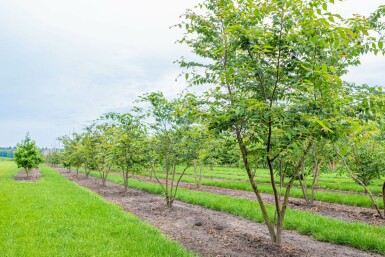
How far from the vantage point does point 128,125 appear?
48.6ft

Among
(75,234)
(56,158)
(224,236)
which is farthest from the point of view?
(56,158)

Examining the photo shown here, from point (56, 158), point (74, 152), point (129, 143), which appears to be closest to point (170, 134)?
point (129, 143)

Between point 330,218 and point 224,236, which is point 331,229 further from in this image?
point 224,236

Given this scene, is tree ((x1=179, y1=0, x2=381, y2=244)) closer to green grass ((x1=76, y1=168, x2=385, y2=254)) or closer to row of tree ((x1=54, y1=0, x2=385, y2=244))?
row of tree ((x1=54, y1=0, x2=385, y2=244))

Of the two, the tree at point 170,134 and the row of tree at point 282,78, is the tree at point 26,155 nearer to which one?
the tree at point 170,134

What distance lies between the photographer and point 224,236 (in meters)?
7.82

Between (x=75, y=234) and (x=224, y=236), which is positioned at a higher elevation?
(x=75, y=234)

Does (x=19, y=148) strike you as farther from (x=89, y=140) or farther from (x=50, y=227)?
(x=50, y=227)

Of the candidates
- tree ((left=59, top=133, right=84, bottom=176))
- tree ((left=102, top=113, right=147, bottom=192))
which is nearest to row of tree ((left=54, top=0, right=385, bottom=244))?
tree ((left=102, top=113, right=147, bottom=192))

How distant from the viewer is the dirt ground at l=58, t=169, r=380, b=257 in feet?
21.7

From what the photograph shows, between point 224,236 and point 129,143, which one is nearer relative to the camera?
point 224,236

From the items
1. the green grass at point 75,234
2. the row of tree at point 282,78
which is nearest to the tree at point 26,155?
the green grass at point 75,234

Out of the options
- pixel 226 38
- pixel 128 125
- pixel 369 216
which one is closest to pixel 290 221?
pixel 369 216

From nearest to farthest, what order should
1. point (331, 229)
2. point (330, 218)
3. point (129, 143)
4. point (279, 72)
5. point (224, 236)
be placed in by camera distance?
point (279, 72), point (224, 236), point (331, 229), point (330, 218), point (129, 143)
